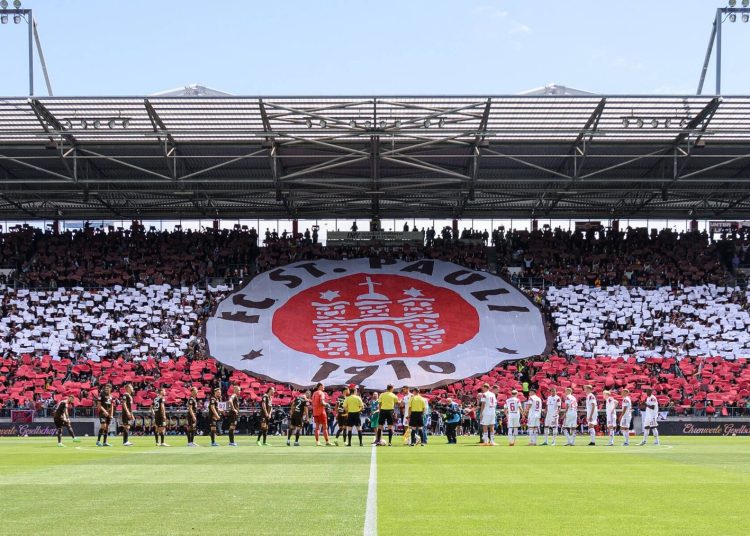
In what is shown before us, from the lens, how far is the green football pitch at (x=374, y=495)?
11414mm

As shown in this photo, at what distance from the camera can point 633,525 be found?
11484mm

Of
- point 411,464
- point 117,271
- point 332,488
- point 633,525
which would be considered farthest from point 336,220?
point 633,525

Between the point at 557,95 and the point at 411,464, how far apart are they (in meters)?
25.6

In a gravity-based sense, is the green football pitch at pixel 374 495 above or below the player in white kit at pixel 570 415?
below

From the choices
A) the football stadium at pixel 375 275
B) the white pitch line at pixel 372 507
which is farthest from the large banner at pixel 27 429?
the white pitch line at pixel 372 507

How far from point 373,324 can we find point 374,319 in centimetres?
44

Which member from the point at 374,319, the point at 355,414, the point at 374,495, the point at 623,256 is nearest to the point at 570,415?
the point at 355,414

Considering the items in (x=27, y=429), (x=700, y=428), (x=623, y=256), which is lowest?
(x=27, y=429)

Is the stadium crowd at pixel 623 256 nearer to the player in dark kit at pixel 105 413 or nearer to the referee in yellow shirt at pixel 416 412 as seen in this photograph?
the referee in yellow shirt at pixel 416 412

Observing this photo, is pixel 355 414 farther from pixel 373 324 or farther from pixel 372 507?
pixel 373 324

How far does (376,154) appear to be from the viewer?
47.5m

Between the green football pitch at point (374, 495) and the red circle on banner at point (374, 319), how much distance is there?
23.6 meters

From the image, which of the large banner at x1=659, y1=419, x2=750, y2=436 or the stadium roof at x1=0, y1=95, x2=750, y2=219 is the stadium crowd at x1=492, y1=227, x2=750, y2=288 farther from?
the large banner at x1=659, y1=419, x2=750, y2=436

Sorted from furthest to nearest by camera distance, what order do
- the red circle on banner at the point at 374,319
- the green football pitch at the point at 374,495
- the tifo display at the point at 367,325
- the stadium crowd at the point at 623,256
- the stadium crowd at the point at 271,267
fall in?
the stadium crowd at the point at 623,256 → the red circle on banner at the point at 374,319 → the stadium crowd at the point at 271,267 → the tifo display at the point at 367,325 → the green football pitch at the point at 374,495
